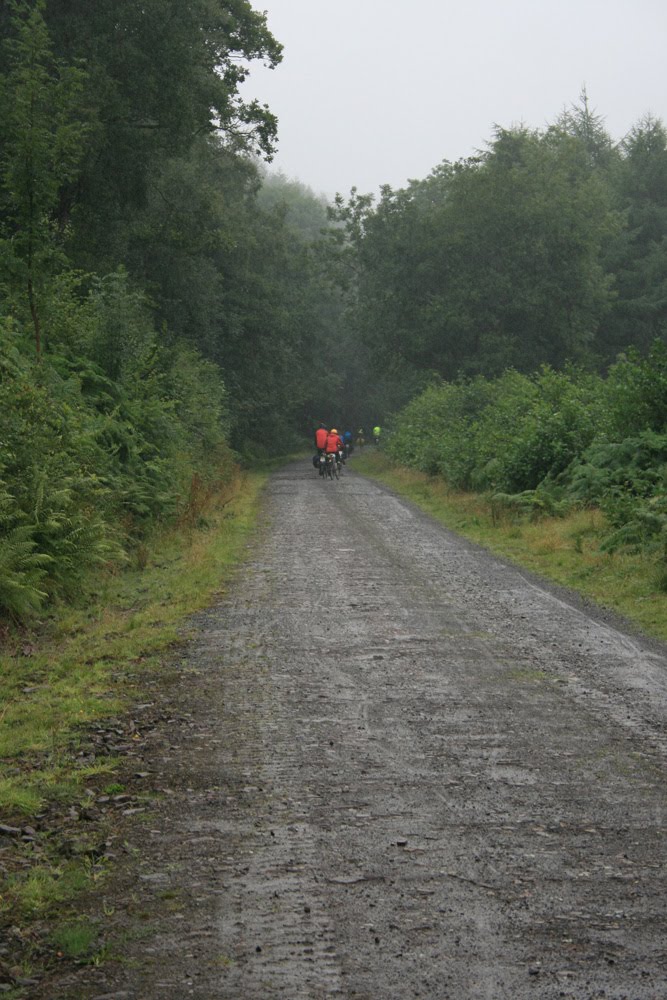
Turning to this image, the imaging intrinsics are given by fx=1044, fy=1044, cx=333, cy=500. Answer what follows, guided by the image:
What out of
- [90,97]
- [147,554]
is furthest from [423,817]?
[90,97]

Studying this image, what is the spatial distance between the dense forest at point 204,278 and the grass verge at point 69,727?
0.59 metres

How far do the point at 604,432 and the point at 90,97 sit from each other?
13908 millimetres

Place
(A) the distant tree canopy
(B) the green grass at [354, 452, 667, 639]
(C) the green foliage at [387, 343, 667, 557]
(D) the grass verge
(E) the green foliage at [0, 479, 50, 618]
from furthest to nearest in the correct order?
(A) the distant tree canopy < (C) the green foliage at [387, 343, 667, 557] < (B) the green grass at [354, 452, 667, 639] < (E) the green foliage at [0, 479, 50, 618] < (D) the grass verge

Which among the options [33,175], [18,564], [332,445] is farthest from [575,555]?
[332,445]

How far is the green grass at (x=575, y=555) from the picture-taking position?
11.6 meters

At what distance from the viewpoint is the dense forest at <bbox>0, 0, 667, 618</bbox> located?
14992mm

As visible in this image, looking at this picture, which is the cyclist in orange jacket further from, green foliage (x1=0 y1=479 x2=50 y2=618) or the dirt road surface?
the dirt road surface

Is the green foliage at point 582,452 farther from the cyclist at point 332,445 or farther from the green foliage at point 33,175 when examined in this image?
the green foliage at point 33,175

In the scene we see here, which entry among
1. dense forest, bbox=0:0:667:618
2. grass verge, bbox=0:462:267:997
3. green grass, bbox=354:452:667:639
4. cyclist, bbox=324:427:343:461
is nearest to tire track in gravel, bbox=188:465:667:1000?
grass verge, bbox=0:462:267:997

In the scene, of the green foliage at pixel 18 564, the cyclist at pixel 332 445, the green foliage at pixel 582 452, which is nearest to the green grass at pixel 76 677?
the green foliage at pixel 18 564

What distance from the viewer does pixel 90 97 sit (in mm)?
23828

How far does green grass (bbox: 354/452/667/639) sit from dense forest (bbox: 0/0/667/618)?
5.21ft

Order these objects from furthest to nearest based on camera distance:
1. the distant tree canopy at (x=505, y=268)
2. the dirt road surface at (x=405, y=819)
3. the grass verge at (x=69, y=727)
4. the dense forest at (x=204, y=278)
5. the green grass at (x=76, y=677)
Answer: the distant tree canopy at (x=505, y=268)
the dense forest at (x=204, y=278)
the green grass at (x=76, y=677)
the grass verge at (x=69, y=727)
the dirt road surface at (x=405, y=819)

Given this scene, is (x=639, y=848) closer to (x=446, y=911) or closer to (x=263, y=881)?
(x=446, y=911)
